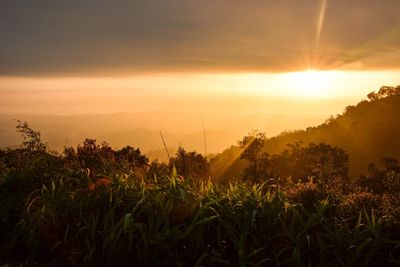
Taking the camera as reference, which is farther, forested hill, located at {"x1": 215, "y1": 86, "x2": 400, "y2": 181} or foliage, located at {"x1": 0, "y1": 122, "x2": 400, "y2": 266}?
forested hill, located at {"x1": 215, "y1": 86, "x2": 400, "y2": 181}

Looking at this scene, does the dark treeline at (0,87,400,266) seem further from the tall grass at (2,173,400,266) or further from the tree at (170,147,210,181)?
the tree at (170,147,210,181)

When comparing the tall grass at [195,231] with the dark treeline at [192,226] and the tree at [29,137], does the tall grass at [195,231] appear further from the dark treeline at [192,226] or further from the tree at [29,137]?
the tree at [29,137]

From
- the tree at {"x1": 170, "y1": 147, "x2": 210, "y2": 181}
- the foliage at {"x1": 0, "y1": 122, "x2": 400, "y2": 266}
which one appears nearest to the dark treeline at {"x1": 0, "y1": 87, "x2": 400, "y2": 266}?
the foliage at {"x1": 0, "y1": 122, "x2": 400, "y2": 266}

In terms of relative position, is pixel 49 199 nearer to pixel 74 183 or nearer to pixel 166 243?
pixel 74 183

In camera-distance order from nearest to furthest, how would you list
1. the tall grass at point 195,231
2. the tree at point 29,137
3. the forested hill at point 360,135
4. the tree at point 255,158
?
the tall grass at point 195,231, the tree at point 29,137, the tree at point 255,158, the forested hill at point 360,135

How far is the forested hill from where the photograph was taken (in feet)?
127

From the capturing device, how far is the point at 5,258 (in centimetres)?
836

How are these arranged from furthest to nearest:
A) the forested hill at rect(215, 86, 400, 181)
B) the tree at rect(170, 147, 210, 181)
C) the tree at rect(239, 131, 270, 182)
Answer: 1. the forested hill at rect(215, 86, 400, 181)
2. the tree at rect(239, 131, 270, 182)
3. the tree at rect(170, 147, 210, 181)

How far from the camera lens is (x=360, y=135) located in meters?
42.8

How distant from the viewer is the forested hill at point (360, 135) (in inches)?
1519

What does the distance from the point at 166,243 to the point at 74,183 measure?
3.61 meters

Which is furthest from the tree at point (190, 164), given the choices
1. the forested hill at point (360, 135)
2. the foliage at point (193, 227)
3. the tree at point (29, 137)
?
the forested hill at point (360, 135)

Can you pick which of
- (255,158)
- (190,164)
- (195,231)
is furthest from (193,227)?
(255,158)

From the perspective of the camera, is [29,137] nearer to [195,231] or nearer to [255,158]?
[195,231]
